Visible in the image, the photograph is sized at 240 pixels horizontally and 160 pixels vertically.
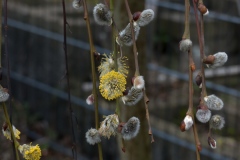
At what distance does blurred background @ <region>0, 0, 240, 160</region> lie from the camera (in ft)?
10.3

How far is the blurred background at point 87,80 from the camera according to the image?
10.3 feet

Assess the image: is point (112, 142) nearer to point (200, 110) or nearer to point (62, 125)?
point (62, 125)

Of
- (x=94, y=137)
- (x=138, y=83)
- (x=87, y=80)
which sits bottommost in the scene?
(x=87, y=80)

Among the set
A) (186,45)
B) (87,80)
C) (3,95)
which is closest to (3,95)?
(3,95)

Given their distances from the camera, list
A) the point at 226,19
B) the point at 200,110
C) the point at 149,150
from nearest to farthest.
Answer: the point at 200,110 < the point at 149,150 < the point at 226,19

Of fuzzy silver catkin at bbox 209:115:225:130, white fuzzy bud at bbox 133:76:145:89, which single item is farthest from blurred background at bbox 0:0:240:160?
white fuzzy bud at bbox 133:76:145:89

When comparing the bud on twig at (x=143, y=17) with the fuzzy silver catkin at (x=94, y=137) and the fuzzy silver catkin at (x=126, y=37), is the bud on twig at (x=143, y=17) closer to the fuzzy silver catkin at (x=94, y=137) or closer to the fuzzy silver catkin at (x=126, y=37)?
the fuzzy silver catkin at (x=126, y=37)

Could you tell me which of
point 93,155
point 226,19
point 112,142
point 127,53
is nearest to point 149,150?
point 127,53

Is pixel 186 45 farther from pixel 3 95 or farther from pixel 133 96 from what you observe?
pixel 3 95

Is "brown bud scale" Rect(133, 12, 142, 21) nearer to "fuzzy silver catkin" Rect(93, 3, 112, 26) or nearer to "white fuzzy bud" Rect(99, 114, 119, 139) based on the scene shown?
"fuzzy silver catkin" Rect(93, 3, 112, 26)

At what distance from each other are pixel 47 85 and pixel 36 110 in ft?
0.91

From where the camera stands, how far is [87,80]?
337cm

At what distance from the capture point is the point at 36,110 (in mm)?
3875

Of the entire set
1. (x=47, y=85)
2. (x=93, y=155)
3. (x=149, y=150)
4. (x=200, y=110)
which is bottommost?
(x=93, y=155)
